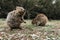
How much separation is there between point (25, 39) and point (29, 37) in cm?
22

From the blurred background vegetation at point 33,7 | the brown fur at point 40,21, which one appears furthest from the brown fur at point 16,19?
the blurred background vegetation at point 33,7

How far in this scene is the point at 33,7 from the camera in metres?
19.6

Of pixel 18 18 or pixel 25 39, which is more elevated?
pixel 18 18

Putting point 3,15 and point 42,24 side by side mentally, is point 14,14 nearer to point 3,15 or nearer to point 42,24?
point 42,24

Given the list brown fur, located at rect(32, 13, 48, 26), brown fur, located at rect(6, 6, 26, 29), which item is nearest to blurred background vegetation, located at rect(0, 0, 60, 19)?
brown fur, located at rect(32, 13, 48, 26)

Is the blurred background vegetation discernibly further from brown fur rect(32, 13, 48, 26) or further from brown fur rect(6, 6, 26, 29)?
brown fur rect(6, 6, 26, 29)

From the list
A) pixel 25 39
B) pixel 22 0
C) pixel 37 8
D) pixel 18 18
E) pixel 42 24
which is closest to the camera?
pixel 25 39

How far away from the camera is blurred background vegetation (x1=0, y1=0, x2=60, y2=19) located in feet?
62.8

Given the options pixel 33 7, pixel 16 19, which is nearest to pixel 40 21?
pixel 16 19

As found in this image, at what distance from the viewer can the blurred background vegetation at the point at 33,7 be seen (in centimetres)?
1914

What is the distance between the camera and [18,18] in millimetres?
9602

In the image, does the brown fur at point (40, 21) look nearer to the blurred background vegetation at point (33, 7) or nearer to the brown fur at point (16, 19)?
the brown fur at point (16, 19)

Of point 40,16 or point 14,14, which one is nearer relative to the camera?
point 14,14

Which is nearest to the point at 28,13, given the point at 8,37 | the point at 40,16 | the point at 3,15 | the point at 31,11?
the point at 31,11
